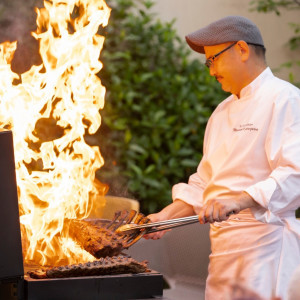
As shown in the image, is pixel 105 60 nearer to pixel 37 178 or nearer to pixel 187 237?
pixel 187 237

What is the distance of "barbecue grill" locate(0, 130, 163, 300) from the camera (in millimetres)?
1763

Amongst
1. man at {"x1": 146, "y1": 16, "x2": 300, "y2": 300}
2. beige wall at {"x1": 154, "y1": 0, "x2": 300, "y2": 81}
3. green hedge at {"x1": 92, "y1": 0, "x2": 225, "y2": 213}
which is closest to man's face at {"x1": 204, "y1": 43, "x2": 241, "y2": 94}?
man at {"x1": 146, "y1": 16, "x2": 300, "y2": 300}

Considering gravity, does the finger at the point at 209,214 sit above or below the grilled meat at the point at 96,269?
above

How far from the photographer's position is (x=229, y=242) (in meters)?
2.50

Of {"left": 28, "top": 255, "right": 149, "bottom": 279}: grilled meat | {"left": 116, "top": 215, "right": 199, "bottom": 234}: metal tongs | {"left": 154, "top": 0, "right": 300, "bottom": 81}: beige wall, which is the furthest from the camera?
{"left": 154, "top": 0, "right": 300, "bottom": 81}: beige wall

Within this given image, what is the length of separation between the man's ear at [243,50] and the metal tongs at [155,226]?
683mm

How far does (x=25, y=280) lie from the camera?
1830 mm

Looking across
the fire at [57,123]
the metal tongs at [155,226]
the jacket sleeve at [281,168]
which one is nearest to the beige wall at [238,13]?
the fire at [57,123]

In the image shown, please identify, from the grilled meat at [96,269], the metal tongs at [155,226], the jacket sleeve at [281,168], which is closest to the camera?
the grilled meat at [96,269]

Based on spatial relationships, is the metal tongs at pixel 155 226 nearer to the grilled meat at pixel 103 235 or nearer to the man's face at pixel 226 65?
the grilled meat at pixel 103 235

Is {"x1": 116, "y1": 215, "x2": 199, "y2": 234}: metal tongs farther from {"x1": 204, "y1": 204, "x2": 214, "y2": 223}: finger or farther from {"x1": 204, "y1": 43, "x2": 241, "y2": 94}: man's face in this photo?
{"x1": 204, "y1": 43, "x2": 241, "y2": 94}: man's face

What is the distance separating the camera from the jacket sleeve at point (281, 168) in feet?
7.34

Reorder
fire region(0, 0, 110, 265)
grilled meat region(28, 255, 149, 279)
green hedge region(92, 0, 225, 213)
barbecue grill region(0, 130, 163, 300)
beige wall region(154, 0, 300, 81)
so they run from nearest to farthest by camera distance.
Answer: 1. barbecue grill region(0, 130, 163, 300)
2. grilled meat region(28, 255, 149, 279)
3. fire region(0, 0, 110, 265)
4. green hedge region(92, 0, 225, 213)
5. beige wall region(154, 0, 300, 81)

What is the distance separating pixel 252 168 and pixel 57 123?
2.61 ft
